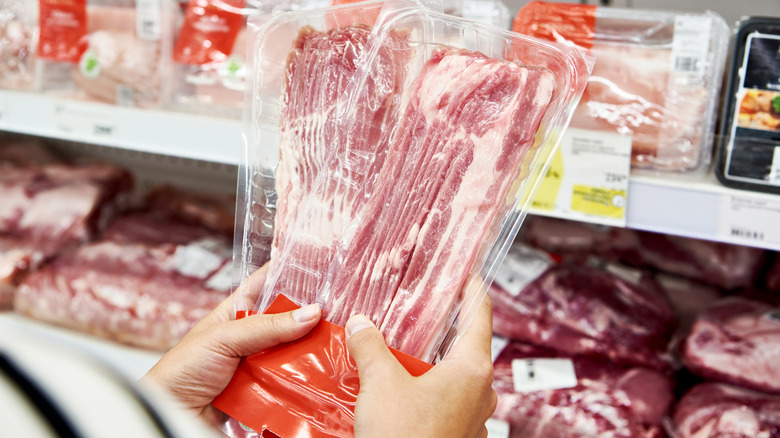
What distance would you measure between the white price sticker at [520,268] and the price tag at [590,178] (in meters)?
0.39

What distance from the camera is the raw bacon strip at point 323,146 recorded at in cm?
76

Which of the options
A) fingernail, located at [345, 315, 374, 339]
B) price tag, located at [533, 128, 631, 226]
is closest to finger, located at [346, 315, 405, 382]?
fingernail, located at [345, 315, 374, 339]

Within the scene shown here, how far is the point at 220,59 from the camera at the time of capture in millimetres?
1380

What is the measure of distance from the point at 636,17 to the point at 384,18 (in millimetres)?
592

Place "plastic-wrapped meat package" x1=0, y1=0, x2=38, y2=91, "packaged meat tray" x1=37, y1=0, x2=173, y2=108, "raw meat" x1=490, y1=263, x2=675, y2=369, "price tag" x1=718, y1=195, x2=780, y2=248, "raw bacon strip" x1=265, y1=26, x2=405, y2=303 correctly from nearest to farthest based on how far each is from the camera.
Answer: "raw bacon strip" x1=265, y1=26, x2=405, y2=303
"price tag" x1=718, y1=195, x2=780, y2=248
"raw meat" x1=490, y1=263, x2=675, y2=369
"packaged meat tray" x1=37, y1=0, x2=173, y2=108
"plastic-wrapped meat package" x1=0, y1=0, x2=38, y2=91

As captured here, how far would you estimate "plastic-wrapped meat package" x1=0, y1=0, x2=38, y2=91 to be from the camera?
152cm

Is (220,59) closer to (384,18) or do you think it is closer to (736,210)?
(384,18)

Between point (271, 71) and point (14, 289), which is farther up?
point (271, 71)

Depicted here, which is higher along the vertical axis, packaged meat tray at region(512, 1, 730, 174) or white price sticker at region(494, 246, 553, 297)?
packaged meat tray at region(512, 1, 730, 174)

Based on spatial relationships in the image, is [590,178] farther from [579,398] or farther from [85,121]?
[85,121]

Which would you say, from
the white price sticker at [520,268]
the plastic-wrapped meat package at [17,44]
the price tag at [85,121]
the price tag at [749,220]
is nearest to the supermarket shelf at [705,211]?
the price tag at [749,220]

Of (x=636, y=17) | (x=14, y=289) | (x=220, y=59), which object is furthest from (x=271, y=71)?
(x=14, y=289)

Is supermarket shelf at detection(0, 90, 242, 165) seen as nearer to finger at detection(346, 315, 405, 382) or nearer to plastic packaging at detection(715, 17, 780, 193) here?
finger at detection(346, 315, 405, 382)

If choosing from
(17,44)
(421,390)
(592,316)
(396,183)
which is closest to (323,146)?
(396,183)
